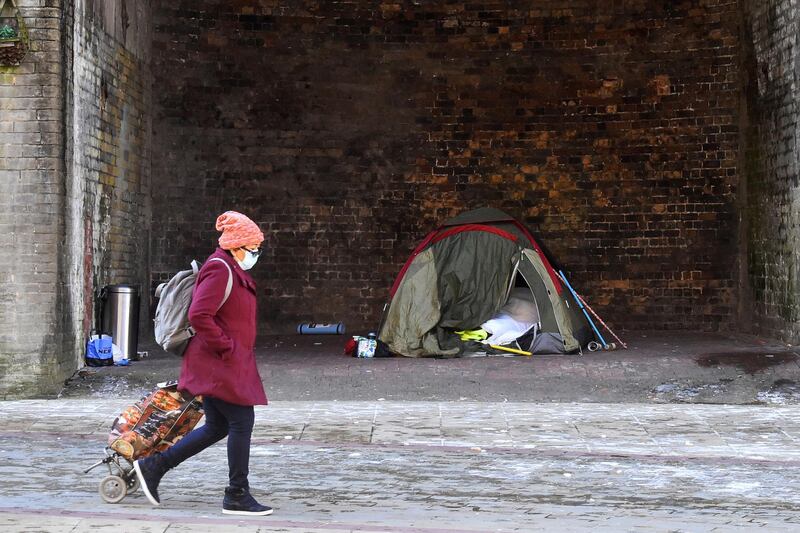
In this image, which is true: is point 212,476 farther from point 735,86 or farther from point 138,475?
point 735,86

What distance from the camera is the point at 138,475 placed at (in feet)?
18.0

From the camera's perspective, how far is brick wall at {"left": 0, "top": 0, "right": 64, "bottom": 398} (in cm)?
991

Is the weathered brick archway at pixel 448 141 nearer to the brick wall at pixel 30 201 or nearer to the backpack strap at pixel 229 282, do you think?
the brick wall at pixel 30 201

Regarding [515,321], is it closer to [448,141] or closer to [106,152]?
[448,141]

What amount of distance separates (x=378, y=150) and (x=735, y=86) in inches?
193

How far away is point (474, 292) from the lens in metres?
12.6

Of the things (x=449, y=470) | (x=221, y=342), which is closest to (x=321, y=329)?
(x=449, y=470)

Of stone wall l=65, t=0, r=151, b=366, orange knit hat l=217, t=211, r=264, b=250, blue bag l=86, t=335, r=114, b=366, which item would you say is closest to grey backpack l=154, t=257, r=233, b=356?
orange knit hat l=217, t=211, r=264, b=250

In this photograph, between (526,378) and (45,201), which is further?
(526,378)

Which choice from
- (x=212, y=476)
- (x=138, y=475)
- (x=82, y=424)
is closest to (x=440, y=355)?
(x=82, y=424)

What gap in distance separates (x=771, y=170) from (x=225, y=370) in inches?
375

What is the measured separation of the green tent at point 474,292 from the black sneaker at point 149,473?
643cm

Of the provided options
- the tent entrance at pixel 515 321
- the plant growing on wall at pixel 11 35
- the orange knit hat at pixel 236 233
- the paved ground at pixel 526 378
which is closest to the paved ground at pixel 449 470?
the paved ground at pixel 526 378

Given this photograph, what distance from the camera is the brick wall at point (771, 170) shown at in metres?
12.2
